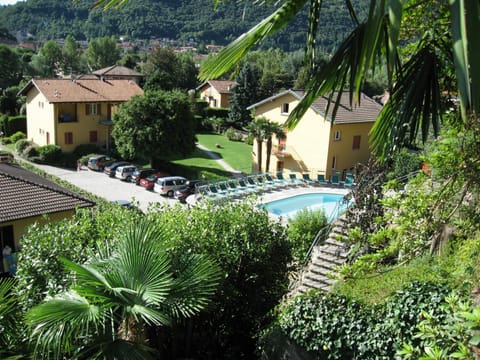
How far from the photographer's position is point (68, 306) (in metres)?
5.27

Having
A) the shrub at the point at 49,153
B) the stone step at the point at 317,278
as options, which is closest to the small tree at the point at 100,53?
the shrub at the point at 49,153

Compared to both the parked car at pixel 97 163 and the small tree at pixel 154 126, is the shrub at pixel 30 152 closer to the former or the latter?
the parked car at pixel 97 163

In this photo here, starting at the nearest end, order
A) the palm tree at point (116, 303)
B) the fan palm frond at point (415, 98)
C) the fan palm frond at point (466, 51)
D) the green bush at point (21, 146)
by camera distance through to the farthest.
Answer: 1. the fan palm frond at point (466, 51)
2. the fan palm frond at point (415, 98)
3. the palm tree at point (116, 303)
4. the green bush at point (21, 146)

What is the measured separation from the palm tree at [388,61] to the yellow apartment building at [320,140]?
27.4m

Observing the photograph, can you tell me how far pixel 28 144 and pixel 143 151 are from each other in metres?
12.2

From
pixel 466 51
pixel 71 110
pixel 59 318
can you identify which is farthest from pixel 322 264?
pixel 71 110

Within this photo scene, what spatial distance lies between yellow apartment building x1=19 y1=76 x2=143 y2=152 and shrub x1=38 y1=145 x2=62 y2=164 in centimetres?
127

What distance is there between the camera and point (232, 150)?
147ft

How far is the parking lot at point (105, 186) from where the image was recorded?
29.9m

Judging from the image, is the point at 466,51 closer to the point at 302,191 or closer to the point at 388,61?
the point at 388,61

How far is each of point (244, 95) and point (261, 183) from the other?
25.3 m

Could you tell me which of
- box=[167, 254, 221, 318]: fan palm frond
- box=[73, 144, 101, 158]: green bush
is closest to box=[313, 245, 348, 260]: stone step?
box=[167, 254, 221, 318]: fan palm frond

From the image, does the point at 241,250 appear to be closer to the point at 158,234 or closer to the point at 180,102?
the point at 158,234

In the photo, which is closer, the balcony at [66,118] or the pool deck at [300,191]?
the pool deck at [300,191]
